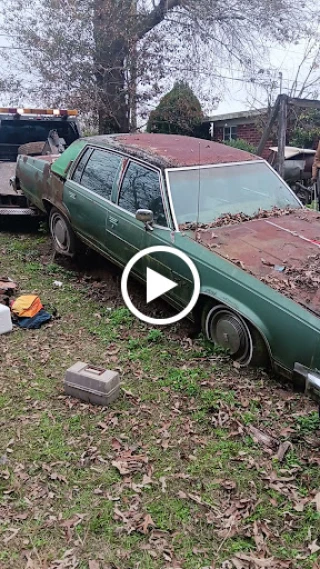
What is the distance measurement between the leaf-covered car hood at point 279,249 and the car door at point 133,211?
592 millimetres

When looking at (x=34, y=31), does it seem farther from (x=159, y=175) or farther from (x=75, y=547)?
(x=75, y=547)

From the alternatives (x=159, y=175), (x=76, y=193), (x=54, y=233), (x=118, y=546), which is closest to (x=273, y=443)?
→ (x=118, y=546)

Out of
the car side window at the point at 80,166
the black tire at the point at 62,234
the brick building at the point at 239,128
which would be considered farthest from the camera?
the brick building at the point at 239,128

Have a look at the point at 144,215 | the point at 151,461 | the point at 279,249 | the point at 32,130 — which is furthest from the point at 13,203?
the point at 151,461

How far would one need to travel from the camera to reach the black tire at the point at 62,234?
6129 mm

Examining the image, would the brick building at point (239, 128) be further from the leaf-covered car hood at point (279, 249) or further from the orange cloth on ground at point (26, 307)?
the orange cloth on ground at point (26, 307)

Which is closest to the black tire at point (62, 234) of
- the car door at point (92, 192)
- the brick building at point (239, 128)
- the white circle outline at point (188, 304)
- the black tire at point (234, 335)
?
the car door at point (92, 192)

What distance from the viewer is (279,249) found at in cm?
415

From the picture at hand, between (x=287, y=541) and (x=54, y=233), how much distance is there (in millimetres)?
5023

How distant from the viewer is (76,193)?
5.73 metres

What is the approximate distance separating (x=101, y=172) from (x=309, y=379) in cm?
341

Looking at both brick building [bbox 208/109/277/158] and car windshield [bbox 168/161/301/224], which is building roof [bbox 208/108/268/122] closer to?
brick building [bbox 208/109/277/158]

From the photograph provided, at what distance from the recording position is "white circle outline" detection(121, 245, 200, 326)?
4.14 metres

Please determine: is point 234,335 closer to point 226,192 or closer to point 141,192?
point 226,192
